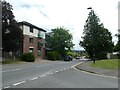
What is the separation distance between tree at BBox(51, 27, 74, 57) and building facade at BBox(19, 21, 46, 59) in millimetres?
11083

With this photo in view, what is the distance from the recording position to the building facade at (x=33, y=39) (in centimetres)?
7091

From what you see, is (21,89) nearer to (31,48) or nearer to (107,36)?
(31,48)

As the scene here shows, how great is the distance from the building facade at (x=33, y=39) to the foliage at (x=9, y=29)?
65.2 feet

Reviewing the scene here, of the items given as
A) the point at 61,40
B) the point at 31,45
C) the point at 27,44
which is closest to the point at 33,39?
the point at 31,45

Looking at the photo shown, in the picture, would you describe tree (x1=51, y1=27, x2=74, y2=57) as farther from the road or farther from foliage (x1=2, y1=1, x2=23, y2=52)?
the road

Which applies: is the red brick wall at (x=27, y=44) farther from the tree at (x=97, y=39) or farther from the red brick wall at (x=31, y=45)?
the tree at (x=97, y=39)

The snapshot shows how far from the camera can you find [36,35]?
7894 centimetres

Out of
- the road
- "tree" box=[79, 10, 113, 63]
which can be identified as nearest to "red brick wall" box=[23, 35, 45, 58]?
"tree" box=[79, 10, 113, 63]

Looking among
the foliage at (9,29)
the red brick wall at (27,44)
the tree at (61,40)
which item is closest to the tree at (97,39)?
the tree at (61,40)

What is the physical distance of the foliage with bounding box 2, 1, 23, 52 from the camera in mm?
47188

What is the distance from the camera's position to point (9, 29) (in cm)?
4762

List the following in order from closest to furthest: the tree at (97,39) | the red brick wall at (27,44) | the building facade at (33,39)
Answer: the red brick wall at (27,44)
the building facade at (33,39)
the tree at (97,39)

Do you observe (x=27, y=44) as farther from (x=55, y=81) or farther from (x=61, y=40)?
(x=55, y=81)

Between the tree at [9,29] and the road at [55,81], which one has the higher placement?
the tree at [9,29]
